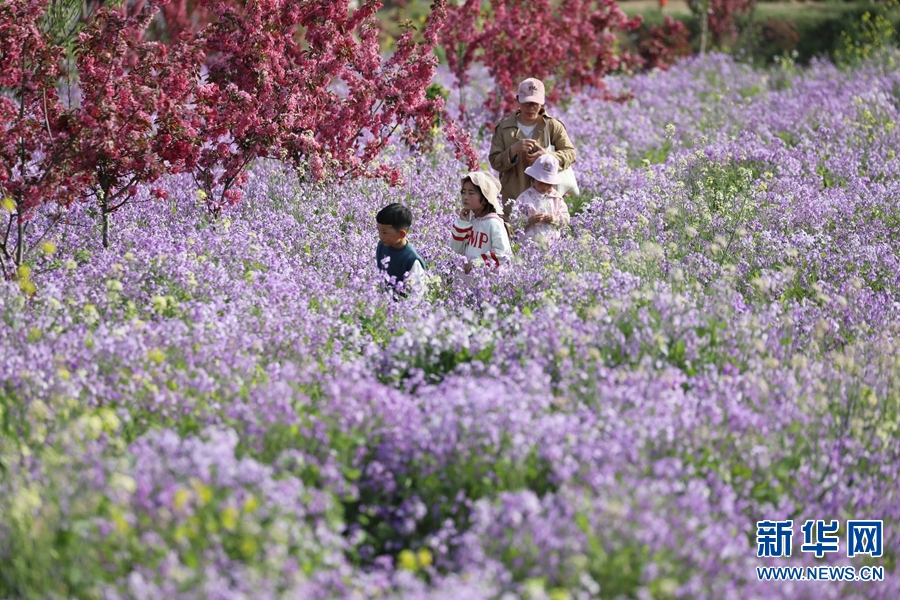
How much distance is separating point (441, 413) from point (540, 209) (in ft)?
11.5

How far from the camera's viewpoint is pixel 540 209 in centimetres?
731

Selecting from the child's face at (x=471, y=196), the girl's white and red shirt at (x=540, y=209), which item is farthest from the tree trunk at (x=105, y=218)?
the girl's white and red shirt at (x=540, y=209)

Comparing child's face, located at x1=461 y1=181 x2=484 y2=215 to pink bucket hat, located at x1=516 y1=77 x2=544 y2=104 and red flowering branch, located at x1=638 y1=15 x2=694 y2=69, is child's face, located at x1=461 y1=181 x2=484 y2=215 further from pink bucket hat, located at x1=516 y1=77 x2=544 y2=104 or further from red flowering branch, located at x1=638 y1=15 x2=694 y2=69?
red flowering branch, located at x1=638 y1=15 x2=694 y2=69

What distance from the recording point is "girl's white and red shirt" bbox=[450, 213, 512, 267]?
6.51 metres

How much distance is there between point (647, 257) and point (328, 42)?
12.5 feet

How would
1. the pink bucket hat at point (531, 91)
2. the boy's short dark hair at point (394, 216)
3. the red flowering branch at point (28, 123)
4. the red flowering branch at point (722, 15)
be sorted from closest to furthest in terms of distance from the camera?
the red flowering branch at point (28, 123) < the boy's short dark hair at point (394, 216) < the pink bucket hat at point (531, 91) < the red flowering branch at point (722, 15)

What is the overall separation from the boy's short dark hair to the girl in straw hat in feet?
1.83

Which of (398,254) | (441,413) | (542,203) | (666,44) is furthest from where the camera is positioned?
(666,44)

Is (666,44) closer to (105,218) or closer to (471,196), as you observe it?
(471,196)

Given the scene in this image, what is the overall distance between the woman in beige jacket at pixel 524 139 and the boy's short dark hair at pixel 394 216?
150 centimetres

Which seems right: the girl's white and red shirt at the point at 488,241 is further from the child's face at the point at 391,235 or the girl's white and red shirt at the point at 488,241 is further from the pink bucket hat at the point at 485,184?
the child's face at the point at 391,235

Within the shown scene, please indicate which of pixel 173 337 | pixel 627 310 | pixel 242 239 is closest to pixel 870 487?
pixel 627 310

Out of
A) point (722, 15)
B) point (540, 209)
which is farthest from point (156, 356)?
point (722, 15)

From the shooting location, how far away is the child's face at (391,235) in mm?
6137
